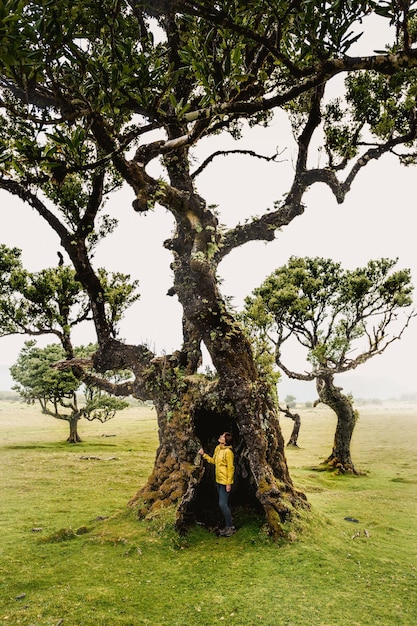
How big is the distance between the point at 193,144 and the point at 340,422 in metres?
19.6

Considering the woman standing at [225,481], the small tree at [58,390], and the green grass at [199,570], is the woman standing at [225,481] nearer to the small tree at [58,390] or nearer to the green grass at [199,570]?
the green grass at [199,570]

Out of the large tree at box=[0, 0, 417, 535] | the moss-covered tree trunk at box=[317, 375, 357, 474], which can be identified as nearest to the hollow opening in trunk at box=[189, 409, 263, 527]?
the large tree at box=[0, 0, 417, 535]

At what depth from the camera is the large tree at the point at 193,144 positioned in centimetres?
496

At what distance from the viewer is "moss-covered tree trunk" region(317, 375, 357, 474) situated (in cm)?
2148

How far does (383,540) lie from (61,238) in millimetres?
12161

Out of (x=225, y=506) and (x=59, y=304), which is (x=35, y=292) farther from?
(x=225, y=506)

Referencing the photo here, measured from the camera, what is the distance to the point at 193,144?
6.86 metres

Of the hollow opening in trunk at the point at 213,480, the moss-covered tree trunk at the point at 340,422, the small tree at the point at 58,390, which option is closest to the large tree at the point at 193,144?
the hollow opening in trunk at the point at 213,480

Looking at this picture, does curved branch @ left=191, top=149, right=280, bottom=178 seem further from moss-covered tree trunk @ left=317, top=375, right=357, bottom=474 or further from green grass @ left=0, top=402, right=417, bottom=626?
moss-covered tree trunk @ left=317, top=375, right=357, bottom=474

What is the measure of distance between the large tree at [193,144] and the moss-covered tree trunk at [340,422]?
39.2ft

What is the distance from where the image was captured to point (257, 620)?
6023 millimetres

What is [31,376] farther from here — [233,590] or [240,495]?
[233,590]

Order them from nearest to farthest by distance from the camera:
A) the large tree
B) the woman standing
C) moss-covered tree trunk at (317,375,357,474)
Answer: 1. the large tree
2. the woman standing
3. moss-covered tree trunk at (317,375,357,474)

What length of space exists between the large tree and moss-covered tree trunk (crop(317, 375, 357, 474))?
11.9m
